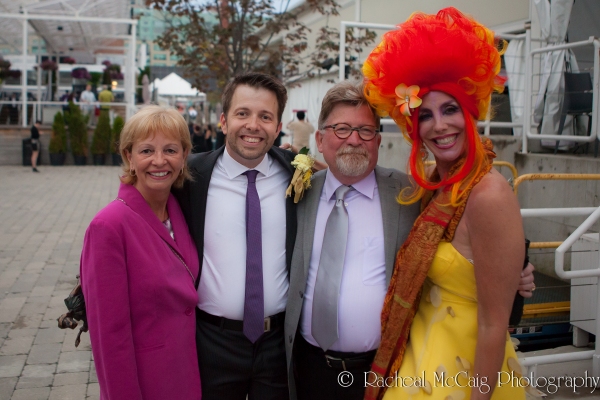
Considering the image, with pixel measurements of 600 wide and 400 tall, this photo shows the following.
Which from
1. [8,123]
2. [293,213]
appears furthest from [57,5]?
[293,213]

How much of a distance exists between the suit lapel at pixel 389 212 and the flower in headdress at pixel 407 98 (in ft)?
1.59

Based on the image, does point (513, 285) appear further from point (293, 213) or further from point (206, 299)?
point (206, 299)

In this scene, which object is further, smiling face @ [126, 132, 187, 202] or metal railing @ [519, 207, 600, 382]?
metal railing @ [519, 207, 600, 382]

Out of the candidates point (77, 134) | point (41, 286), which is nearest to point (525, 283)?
point (41, 286)

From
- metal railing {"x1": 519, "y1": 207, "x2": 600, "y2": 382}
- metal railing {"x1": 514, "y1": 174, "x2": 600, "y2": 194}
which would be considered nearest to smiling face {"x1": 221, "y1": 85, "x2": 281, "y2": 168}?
metal railing {"x1": 519, "y1": 207, "x2": 600, "y2": 382}

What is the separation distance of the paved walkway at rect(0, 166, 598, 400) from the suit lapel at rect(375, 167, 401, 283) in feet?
6.48

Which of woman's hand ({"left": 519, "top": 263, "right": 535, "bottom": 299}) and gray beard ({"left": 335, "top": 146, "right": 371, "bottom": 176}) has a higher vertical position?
gray beard ({"left": 335, "top": 146, "right": 371, "bottom": 176})

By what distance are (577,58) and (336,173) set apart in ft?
20.7

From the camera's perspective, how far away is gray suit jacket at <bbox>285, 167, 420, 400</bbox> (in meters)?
2.55

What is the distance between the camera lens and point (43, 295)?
6.24m

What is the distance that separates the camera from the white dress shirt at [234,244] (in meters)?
2.63

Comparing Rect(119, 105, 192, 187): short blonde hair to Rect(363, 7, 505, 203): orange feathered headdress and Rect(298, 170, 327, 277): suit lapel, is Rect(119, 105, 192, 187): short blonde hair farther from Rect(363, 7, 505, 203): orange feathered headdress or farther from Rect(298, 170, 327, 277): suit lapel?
Rect(363, 7, 505, 203): orange feathered headdress

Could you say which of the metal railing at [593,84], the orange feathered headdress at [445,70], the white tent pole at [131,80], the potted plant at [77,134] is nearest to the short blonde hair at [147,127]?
the orange feathered headdress at [445,70]

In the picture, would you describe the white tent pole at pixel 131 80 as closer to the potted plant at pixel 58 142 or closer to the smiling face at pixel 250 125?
the potted plant at pixel 58 142
